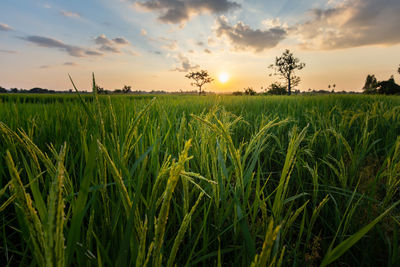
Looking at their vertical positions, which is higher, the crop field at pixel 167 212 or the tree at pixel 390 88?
the tree at pixel 390 88

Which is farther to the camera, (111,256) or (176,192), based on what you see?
(176,192)

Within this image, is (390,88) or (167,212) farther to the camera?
(390,88)

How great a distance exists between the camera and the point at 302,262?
74 cm

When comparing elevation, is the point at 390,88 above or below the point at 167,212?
above

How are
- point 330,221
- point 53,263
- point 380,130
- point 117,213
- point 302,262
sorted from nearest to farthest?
1. point 53,263
2. point 117,213
3. point 302,262
4. point 330,221
5. point 380,130

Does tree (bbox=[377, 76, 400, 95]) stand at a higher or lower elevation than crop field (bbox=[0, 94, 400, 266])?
higher

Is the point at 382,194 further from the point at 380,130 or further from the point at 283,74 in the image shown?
the point at 283,74

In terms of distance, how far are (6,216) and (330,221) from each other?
1474mm

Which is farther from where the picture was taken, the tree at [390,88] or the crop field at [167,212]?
the tree at [390,88]

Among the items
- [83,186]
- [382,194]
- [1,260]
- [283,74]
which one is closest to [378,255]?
[382,194]

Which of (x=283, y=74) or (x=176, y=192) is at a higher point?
(x=283, y=74)

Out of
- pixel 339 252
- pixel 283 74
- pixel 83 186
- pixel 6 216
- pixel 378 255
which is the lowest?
pixel 378 255

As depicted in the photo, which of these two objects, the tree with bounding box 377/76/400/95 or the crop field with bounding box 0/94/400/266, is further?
the tree with bounding box 377/76/400/95

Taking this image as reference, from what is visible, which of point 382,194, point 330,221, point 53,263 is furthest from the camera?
→ point 382,194
